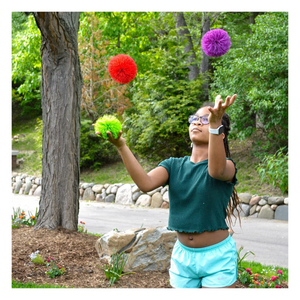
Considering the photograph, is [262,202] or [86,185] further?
[86,185]

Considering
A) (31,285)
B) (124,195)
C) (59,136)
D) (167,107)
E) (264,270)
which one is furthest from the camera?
(124,195)

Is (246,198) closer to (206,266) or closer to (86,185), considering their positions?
(86,185)

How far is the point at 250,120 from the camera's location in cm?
902

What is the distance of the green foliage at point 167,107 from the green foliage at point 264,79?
42.4 inches

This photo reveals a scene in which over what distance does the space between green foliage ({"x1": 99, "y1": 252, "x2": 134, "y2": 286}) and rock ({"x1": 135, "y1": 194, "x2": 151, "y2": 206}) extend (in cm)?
608

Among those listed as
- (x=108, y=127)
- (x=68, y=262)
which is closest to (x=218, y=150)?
(x=108, y=127)

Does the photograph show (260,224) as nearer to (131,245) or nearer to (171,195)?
(131,245)

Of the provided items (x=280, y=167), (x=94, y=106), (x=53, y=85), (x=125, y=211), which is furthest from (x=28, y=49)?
(x=280, y=167)

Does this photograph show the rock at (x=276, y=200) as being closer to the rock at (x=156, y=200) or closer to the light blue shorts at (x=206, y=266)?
the rock at (x=156, y=200)

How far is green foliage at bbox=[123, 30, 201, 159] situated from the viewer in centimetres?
955

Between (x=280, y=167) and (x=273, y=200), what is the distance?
2.77ft

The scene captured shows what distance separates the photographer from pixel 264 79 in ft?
27.1

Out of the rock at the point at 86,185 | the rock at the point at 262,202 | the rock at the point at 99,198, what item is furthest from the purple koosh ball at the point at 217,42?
the rock at the point at 86,185

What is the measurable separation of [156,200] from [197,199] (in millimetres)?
7512
